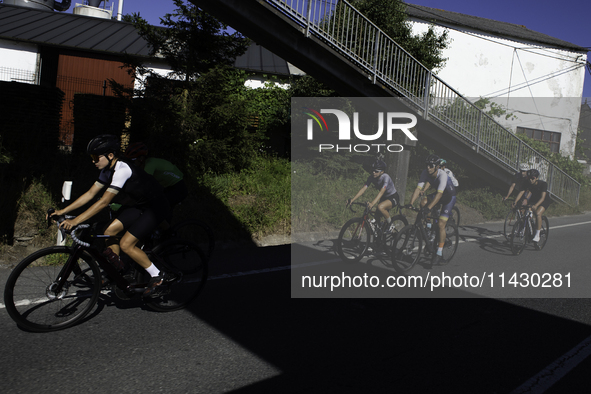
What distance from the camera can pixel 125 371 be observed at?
135 inches

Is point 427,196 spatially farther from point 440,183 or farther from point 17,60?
point 17,60

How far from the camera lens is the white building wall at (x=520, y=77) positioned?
28.9 metres

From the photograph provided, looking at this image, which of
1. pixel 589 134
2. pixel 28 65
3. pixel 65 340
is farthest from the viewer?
pixel 589 134

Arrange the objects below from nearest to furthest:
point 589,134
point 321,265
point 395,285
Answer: point 395,285, point 321,265, point 589,134

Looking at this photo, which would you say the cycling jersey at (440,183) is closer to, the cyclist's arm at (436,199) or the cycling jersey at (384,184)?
the cyclist's arm at (436,199)

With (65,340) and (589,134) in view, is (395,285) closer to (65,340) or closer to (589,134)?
(65,340)

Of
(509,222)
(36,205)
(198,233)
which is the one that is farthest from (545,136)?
(36,205)

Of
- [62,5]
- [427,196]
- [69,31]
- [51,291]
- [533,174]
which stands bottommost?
[51,291]

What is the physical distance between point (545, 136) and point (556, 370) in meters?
32.1

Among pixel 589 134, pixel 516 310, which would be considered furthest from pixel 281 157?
pixel 589 134

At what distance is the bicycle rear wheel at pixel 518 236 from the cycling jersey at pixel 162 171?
708 centimetres

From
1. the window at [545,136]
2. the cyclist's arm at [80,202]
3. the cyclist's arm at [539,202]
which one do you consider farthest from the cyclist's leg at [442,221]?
the window at [545,136]

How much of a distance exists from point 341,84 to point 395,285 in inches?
264

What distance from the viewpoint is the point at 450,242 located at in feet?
26.7
